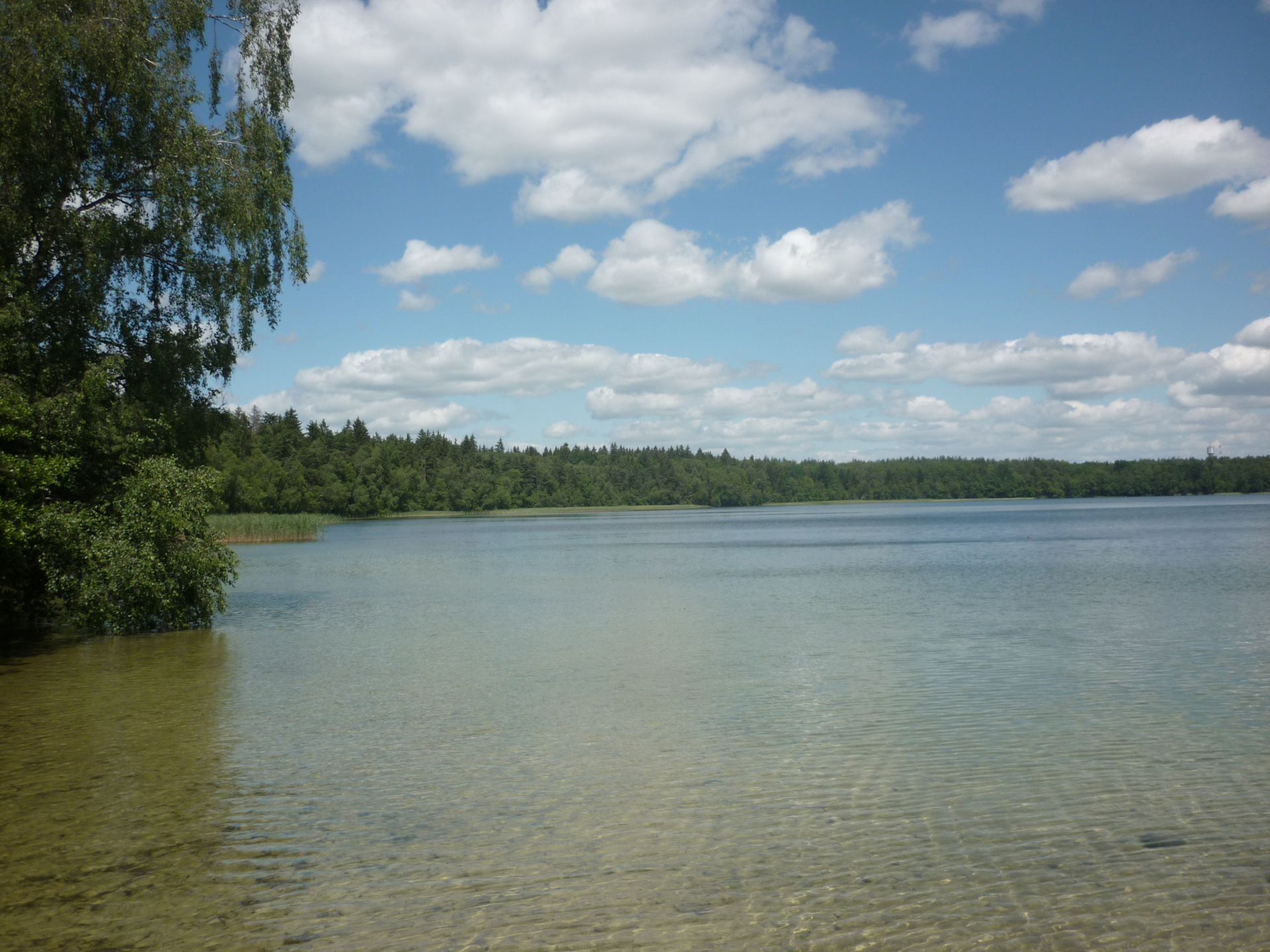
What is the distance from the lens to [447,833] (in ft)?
27.1

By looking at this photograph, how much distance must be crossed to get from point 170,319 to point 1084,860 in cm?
2143

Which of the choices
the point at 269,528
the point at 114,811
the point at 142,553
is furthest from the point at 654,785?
the point at 269,528

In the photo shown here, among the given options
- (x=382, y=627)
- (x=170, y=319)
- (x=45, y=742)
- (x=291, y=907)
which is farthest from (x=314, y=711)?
(x=170, y=319)

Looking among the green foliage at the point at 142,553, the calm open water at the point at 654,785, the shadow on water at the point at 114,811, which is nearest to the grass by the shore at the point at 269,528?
the green foliage at the point at 142,553

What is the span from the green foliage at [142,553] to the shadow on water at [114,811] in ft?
8.04

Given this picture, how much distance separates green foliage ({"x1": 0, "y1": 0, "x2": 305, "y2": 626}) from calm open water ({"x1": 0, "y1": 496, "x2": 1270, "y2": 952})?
4055mm

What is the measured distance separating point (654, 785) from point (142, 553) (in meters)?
14.7

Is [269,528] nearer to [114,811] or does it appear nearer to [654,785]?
[114,811]

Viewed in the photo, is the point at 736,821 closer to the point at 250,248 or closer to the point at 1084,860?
the point at 1084,860

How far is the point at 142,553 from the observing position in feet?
63.3

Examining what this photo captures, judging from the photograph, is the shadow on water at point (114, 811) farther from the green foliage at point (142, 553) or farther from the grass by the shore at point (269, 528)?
the grass by the shore at point (269, 528)

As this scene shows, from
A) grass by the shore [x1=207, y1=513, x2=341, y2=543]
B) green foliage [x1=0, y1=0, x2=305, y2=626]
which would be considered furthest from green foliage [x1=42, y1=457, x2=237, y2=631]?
grass by the shore [x1=207, y1=513, x2=341, y2=543]

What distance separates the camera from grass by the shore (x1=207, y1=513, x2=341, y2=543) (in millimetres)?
66125

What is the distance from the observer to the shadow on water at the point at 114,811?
6367 mm
